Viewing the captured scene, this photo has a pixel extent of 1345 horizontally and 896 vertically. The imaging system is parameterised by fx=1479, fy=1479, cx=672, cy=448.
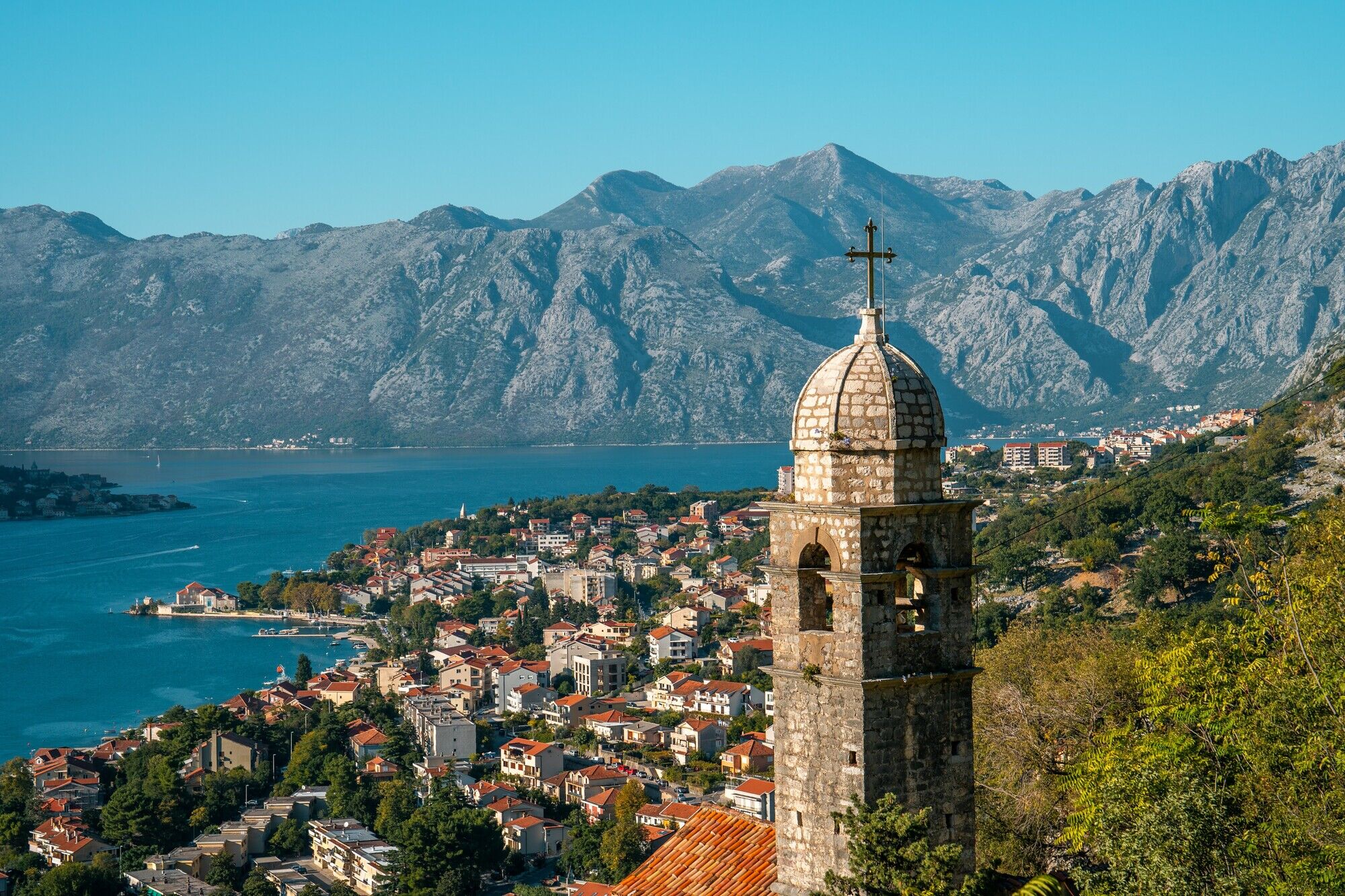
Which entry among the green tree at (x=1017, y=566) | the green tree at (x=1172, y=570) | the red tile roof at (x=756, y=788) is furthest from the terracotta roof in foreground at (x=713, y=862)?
the green tree at (x=1017, y=566)

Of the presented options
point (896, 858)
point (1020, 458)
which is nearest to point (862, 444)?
point (896, 858)

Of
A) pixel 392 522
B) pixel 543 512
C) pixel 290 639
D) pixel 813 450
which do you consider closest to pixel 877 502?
pixel 813 450

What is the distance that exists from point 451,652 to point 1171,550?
3785cm

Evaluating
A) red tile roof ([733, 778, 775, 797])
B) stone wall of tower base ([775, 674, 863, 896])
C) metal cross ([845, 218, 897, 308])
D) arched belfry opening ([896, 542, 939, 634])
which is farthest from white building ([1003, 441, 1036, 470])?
stone wall of tower base ([775, 674, 863, 896])

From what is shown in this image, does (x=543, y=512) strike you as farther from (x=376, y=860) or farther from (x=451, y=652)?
(x=376, y=860)

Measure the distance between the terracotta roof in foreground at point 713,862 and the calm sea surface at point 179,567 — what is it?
1975 inches

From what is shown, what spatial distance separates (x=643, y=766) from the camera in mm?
46406

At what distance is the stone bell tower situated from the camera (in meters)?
7.50

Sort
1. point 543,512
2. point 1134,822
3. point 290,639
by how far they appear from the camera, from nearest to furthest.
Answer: point 1134,822 → point 290,639 → point 543,512

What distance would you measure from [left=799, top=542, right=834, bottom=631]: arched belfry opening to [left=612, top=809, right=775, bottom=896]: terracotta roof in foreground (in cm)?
137

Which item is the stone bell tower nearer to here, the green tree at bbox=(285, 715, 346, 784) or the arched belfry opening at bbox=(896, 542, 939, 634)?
the arched belfry opening at bbox=(896, 542, 939, 634)

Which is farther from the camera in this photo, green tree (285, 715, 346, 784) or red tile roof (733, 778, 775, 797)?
green tree (285, 715, 346, 784)

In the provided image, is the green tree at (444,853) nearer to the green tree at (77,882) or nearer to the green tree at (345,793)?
the green tree at (345,793)

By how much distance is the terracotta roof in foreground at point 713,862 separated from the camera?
8234 millimetres
